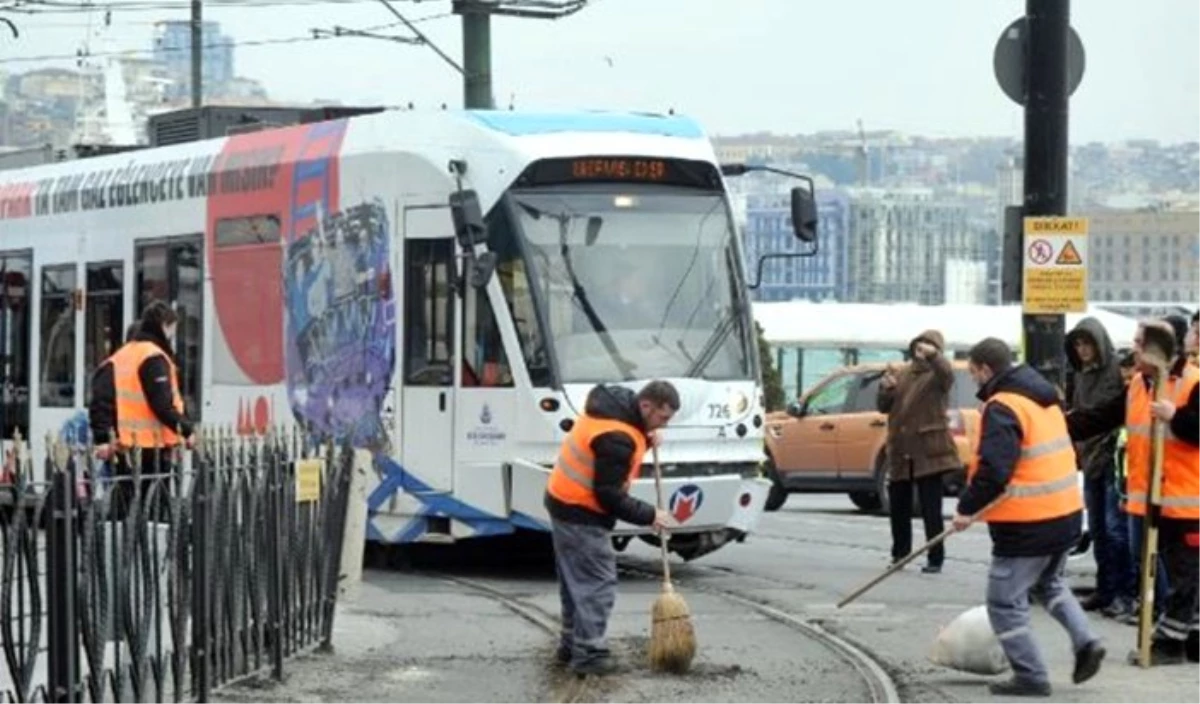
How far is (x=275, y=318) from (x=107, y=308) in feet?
9.16

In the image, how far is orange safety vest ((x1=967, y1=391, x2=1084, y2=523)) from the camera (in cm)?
1232

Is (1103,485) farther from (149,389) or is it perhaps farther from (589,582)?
(149,389)

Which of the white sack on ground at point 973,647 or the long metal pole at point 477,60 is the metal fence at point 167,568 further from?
the long metal pole at point 477,60

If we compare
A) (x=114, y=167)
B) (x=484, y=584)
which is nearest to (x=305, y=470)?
(x=484, y=584)

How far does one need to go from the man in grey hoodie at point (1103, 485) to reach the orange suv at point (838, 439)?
11.3 metres

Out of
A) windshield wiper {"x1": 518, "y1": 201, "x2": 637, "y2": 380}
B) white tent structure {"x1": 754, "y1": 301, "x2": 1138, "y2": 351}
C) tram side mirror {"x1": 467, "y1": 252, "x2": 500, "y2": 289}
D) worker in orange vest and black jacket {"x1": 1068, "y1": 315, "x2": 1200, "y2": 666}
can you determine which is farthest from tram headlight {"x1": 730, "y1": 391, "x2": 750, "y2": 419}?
white tent structure {"x1": 754, "y1": 301, "x2": 1138, "y2": 351}

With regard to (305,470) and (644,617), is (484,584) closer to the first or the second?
(644,617)

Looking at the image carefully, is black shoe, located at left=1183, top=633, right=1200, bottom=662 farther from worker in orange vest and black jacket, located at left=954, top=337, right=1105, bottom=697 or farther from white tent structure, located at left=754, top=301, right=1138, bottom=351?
white tent structure, located at left=754, top=301, right=1138, bottom=351

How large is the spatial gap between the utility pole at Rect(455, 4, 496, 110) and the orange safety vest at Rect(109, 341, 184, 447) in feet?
55.8

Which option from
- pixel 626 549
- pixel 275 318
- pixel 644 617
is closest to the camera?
pixel 644 617

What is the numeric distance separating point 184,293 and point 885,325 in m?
35.6

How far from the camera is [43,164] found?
24.9 metres

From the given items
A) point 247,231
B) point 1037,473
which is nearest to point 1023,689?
point 1037,473

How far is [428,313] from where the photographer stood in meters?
17.8
